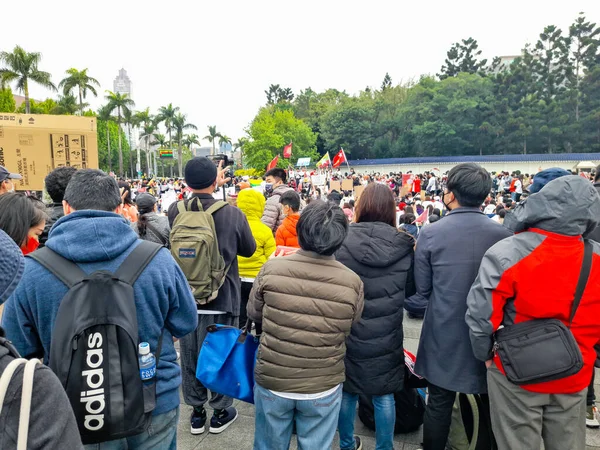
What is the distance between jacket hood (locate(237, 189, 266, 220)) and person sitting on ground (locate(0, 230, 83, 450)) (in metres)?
3.04

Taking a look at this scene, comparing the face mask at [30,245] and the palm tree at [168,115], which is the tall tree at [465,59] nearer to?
the palm tree at [168,115]

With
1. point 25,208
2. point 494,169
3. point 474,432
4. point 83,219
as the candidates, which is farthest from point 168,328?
point 494,169

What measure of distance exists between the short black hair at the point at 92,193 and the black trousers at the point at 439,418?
2.03 metres

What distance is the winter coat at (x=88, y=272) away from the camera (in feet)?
5.35

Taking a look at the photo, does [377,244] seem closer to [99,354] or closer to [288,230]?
[99,354]

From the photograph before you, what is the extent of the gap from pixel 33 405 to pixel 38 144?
5671mm

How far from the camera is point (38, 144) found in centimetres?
561

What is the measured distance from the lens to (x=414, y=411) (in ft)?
9.91

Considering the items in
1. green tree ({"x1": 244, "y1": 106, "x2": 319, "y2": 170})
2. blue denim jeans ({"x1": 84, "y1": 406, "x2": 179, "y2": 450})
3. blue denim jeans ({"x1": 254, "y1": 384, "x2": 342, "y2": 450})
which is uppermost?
green tree ({"x1": 244, "y1": 106, "x2": 319, "y2": 170})

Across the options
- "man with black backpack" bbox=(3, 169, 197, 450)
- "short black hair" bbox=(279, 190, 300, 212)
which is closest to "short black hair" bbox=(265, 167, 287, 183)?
"short black hair" bbox=(279, 190, 300, 212)

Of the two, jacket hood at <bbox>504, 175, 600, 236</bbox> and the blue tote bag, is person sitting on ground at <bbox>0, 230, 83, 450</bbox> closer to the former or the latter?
the blue tote bag

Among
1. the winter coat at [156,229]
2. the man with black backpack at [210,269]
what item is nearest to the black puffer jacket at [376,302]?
the man with black backpack at [210,269]

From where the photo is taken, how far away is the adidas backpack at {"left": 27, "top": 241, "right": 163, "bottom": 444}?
1494mm

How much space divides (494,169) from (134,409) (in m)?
45.7
